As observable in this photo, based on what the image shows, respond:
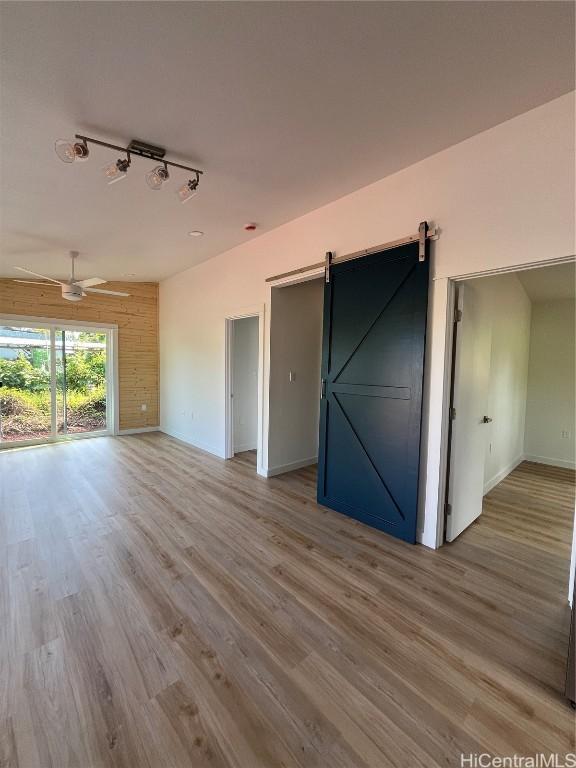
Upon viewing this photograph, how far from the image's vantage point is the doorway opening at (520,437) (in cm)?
237

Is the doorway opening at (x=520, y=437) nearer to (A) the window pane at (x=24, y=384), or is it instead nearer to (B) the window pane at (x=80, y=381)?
(B) the window pane at (x=80, y=381)

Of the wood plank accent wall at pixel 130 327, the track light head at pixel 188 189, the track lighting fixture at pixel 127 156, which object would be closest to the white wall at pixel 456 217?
the track light head at pixel 188 189

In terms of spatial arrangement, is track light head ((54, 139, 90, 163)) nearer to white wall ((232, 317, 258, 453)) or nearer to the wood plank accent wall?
white wall ((232, 317, 258, 453))

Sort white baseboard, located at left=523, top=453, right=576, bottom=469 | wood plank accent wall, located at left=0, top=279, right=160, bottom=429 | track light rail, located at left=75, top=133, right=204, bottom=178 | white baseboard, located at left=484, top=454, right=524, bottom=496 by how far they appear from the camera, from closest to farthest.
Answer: track light rail, located at left=75, top=133, right=204, bottom=178 < white baseboard, located at left=484, top=454, right=524, bottom=496 < white baseboard, located at left=523, top=453, right=576, bottom=469 < wood plank accent wall, located at left=0, top=279, right=160, bottom=429

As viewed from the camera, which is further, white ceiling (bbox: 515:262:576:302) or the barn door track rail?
white ceiling (bbox: 515:262:576:302)

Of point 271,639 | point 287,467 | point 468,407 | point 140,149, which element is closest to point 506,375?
point 468,407

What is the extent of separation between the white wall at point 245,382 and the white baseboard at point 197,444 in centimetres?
34

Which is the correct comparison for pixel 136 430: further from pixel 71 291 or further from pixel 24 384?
pixel 71 291

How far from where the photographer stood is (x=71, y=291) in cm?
454

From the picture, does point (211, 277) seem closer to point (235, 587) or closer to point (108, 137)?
point (108, 137)

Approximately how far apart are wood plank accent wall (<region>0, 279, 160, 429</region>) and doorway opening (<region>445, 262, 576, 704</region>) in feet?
20.0

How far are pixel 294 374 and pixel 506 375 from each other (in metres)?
2.82

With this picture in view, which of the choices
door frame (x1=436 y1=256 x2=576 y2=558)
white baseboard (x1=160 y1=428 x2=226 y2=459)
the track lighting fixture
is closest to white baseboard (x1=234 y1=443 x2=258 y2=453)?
white baseboard (x1=160 y1=428 x2=226 y2=459)

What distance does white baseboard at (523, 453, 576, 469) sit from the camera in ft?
16.1
